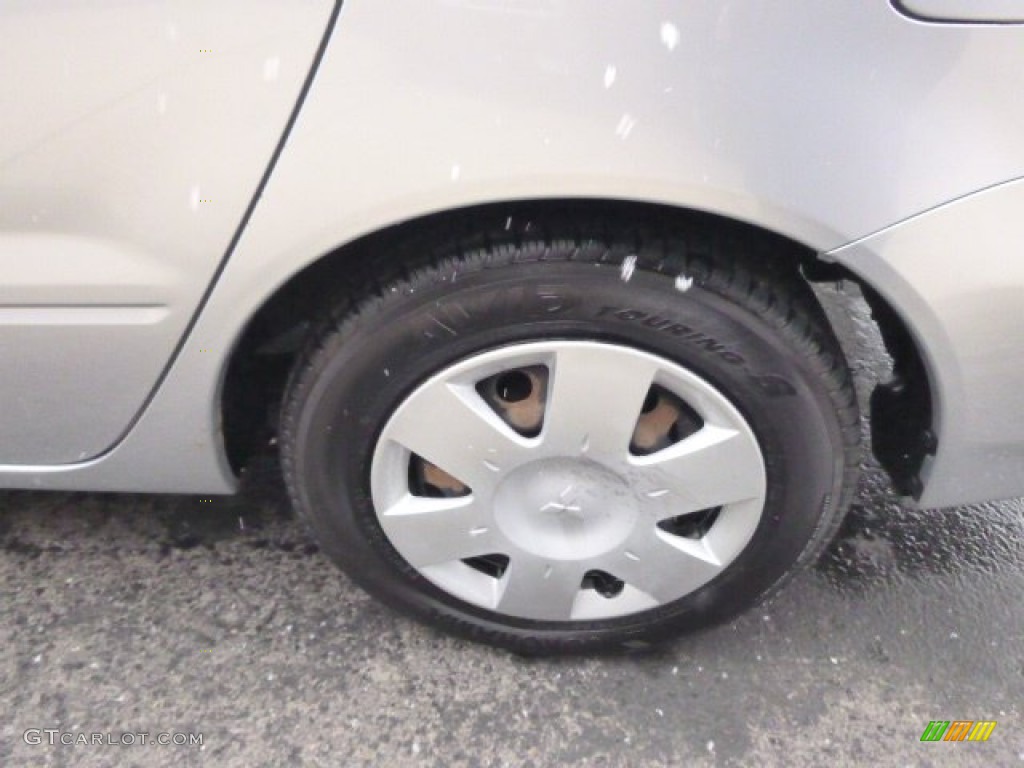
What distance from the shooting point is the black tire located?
1256mm

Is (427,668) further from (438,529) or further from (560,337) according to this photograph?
(560,337)

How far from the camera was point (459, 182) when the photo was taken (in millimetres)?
1170

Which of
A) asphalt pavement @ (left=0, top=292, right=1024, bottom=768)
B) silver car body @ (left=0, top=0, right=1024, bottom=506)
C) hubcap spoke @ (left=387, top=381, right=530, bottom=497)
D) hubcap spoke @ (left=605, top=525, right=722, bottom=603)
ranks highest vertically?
silver car body @ (left=0, top=0, right=1024, bottom=506)

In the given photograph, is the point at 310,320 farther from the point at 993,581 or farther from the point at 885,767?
the point at 993,581

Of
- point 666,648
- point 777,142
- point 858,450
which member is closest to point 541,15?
point 777,142

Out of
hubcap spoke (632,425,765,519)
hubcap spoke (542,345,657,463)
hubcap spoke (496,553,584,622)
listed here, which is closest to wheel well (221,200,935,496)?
hubcap spoke (542,345,657,463)

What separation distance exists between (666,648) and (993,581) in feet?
2.32

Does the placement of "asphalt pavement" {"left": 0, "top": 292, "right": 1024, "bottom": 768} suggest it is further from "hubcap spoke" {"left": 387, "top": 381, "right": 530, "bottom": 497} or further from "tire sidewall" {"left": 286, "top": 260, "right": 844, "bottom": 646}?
"hubcap spoke" {"left": 387, "top": 381, "right": 530, "bottom": 497}

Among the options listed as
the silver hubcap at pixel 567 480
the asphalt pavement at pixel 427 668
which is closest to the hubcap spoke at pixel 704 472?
the silver hubcap at pixel 567 480

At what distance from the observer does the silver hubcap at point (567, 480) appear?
131 cm

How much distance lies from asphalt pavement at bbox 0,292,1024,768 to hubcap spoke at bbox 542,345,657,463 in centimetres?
54

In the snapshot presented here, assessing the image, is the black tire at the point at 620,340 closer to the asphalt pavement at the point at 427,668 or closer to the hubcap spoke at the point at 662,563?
the hubcap spoke at the point at 662,563

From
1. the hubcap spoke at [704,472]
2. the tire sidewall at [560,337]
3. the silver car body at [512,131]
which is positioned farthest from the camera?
the hubcap spoke at [704,472]

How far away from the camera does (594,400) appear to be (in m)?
1.31
